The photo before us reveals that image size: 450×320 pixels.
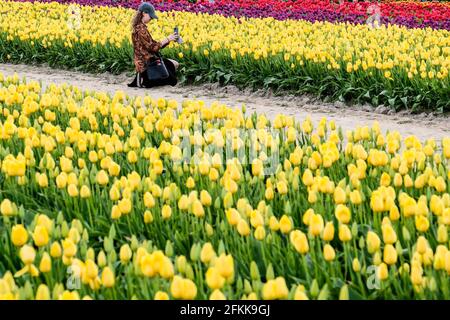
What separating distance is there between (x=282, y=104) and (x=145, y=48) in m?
2.31

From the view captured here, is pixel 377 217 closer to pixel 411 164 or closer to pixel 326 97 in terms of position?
pixel 411 164

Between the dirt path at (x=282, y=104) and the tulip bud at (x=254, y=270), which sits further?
the dirt path at (x=282, y=104)

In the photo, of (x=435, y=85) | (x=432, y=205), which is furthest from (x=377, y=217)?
(x=435, y=85)

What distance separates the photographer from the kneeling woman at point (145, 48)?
10359mm

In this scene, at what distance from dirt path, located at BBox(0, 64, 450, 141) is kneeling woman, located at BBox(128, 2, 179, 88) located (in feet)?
0.51

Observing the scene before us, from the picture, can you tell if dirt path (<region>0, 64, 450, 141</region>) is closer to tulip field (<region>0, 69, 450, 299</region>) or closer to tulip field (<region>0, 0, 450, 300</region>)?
tulip field (<region>0, 0, 450, 300</region>)

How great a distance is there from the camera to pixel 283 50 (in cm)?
1094

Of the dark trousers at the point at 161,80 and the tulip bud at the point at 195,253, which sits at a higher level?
the tulip bud at the point at 195,253

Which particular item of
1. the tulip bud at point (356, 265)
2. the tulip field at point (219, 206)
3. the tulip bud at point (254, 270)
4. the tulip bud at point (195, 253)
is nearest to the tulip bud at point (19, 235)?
the tulip field at point (219, 206)

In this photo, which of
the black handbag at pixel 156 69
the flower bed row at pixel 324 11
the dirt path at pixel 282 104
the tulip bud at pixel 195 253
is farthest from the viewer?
the flower bed row at pixel 324 11

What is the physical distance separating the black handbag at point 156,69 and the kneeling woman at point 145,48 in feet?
0.21

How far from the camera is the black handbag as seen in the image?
10836mm

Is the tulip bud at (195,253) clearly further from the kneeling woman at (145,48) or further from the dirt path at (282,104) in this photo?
the kneeling woman at (145,48)

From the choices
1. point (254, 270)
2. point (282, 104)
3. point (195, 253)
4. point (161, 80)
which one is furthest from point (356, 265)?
point (161, 80)
